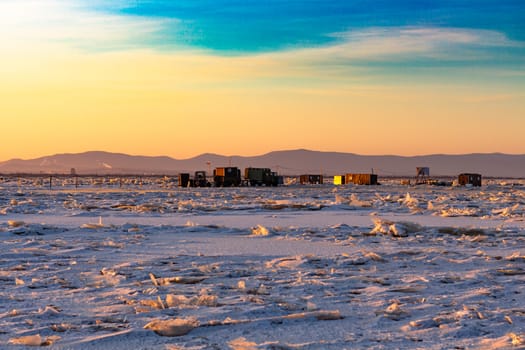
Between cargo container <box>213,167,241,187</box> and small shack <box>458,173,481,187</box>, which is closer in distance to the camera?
cargo container <box>213,167,241,187</box>

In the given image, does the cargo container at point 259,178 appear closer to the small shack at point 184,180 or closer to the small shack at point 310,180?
the small shack at point 184,180

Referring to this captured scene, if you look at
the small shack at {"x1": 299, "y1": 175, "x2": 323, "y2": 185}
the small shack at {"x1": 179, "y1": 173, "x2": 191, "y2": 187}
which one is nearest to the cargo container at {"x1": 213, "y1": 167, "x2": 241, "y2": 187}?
the small shack at {"x1": 179, "y1": 173, "x2": 191, "y2": 187}

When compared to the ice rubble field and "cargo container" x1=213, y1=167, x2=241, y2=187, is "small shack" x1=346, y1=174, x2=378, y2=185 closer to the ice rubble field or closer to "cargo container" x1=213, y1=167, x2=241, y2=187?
"cargo container" x1=213, y1=167, x2=241, y2=187

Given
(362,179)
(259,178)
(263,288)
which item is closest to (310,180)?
(362,179)

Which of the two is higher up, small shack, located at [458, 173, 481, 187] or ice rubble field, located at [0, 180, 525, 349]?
small shack, located at [458, 173, 481, 187]

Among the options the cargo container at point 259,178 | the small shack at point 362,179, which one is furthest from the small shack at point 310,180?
the cargo container at point 259,178

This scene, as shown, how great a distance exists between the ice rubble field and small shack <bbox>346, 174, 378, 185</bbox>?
231 ft

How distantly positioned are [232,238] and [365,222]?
644 centimetres

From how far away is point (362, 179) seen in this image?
89062 mm

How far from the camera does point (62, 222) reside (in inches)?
764

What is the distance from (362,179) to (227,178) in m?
27.0

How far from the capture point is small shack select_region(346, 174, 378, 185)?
8606 cm

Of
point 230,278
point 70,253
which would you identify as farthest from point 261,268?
point 70,253

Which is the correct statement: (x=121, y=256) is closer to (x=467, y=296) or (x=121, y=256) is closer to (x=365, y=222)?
(x=467, y=296)
